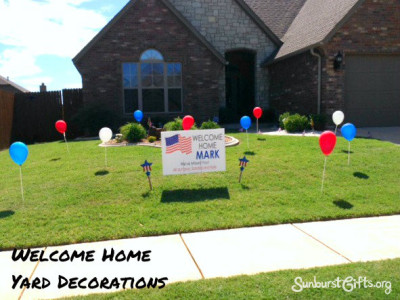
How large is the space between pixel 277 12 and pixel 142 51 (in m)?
9.22

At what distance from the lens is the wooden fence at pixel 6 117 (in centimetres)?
1508

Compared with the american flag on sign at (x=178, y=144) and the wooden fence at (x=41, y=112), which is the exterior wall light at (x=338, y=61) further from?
the wooden fence at (x=41, y=112)

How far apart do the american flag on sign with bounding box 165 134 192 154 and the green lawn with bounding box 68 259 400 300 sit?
3535 mm

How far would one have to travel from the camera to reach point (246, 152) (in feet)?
30.9

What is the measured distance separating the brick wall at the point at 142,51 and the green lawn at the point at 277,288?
43.8 ft

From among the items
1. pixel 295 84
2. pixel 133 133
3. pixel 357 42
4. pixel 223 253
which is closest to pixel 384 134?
pixel 357 42

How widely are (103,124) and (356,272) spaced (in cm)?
1283

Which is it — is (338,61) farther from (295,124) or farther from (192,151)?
(192,151)

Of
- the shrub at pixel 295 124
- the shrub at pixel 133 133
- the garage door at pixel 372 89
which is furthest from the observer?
the garage door at pixel 372 89

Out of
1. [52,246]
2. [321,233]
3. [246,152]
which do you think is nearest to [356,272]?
[321,233]

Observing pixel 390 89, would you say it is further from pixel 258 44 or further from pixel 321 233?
pixel 321 233

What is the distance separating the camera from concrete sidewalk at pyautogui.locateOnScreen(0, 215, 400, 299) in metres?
3.90

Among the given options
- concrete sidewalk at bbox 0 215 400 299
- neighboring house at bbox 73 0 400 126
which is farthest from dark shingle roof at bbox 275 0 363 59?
concrete sidewalk at bbox 0 215 400 299

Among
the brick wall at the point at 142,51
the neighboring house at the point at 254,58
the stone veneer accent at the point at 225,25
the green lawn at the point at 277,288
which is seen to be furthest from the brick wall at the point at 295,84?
the green lawn at the point at 277,288
